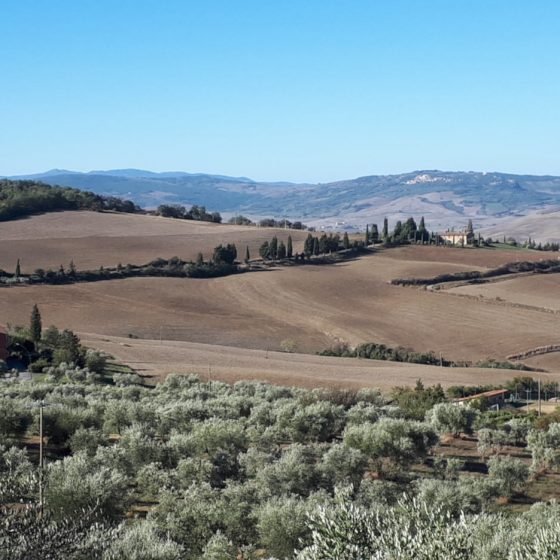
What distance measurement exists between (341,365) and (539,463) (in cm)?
2516

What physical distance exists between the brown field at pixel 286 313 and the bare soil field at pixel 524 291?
1.67ft

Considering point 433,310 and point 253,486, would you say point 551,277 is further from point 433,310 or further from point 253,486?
point 253,486

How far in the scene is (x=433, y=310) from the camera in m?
79.2

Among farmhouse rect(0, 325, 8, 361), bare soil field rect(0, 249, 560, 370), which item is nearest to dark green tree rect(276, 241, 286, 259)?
bare soil field rect(0, 249, 560, 370)

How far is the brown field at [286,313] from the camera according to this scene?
56844 mm

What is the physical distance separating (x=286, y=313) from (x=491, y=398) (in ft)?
108

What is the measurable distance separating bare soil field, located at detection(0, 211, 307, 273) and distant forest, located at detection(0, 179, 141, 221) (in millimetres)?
2888

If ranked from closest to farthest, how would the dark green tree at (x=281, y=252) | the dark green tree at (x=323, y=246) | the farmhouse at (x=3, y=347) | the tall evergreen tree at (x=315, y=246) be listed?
1. the farmhouse at (x=3, y=347)
2. the dark green tree at (x=281, y=252)
3. the tall evergreen tree at (x=315, y=246)
4. the dark green tree at (x=323, y=246)

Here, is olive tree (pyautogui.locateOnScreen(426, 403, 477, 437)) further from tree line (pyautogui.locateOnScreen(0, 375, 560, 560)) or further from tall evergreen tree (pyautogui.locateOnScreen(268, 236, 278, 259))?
tall evergreen tree (pyautogui.locateOnScreen(268, 236, 278, 259))

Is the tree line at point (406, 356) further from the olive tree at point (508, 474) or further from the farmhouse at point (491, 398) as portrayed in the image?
the olive tree at point (508, 474)

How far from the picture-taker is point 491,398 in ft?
153

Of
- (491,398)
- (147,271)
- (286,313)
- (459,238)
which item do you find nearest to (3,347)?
(491,398)

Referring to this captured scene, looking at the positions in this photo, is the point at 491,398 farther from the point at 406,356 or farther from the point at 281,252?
the point at 281,252

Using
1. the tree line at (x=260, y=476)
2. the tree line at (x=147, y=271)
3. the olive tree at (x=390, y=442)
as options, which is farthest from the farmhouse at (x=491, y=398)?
the tree line at (x=147, y=271)
